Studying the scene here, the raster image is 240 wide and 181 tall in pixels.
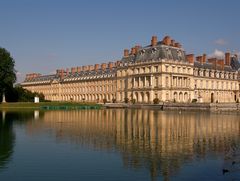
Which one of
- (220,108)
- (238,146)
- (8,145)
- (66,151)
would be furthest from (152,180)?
(220,108)

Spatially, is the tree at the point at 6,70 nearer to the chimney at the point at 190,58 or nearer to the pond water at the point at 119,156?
the chimney at the point at 190,58

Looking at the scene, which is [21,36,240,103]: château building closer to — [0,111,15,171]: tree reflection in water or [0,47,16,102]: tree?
[0,47,16,102]: tree

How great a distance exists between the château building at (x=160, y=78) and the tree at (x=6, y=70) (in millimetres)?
30167

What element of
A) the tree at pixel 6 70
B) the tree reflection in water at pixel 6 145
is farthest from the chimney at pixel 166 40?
the tree reflection in water at pixel 6 145

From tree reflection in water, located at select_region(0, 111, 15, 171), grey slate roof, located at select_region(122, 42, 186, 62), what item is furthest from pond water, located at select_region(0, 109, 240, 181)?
grey slate roof, located at select_region(122, 42, 186, 62)

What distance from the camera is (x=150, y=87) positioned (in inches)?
3418

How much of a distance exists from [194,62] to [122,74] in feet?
64.3

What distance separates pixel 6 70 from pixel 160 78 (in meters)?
34.5

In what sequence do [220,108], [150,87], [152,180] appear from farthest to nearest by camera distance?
1. [150,87]
2. [220,108]
3. [152,180]

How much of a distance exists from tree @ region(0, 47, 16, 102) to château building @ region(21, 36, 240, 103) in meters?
30.2

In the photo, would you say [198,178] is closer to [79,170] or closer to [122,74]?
[79,170]

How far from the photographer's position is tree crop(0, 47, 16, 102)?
74.4 meters

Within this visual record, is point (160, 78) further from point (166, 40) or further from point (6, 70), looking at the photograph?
point (6, 70)

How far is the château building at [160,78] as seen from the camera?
3393 inches
